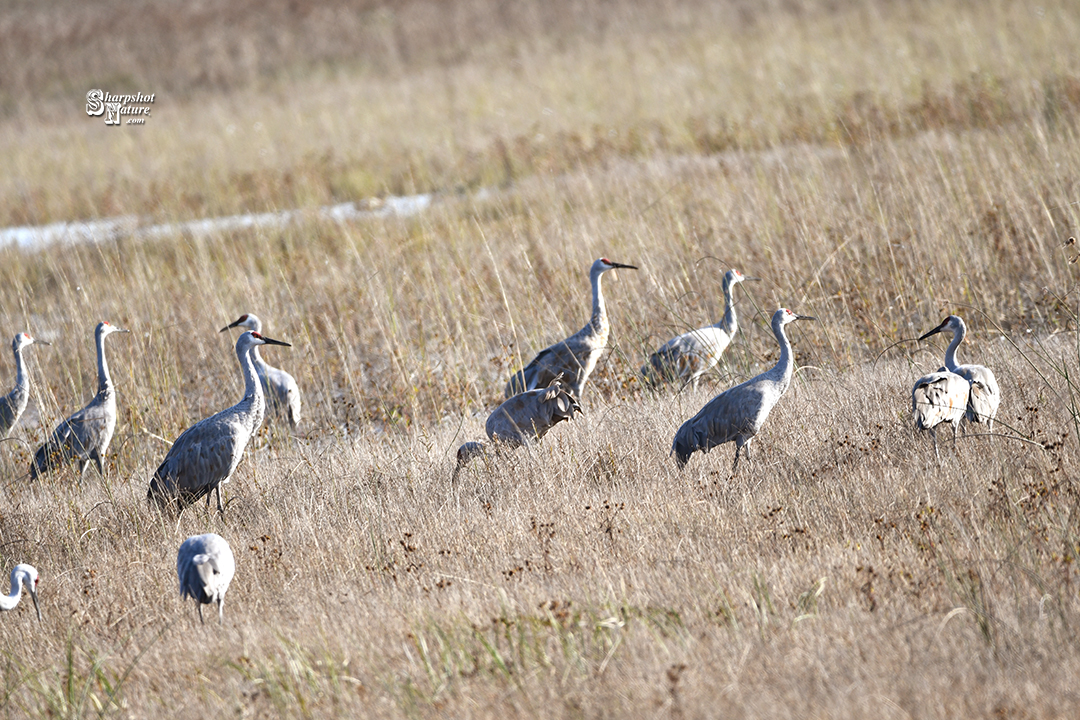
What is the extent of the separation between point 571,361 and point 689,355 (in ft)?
2.89

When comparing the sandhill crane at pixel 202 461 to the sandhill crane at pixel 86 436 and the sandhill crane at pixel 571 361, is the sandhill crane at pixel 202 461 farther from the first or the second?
the sandhill crane at pixel 571 361

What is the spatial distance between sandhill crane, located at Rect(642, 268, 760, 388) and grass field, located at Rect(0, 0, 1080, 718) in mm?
165

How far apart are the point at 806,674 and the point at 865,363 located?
3933mm

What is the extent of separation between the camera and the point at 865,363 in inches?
276

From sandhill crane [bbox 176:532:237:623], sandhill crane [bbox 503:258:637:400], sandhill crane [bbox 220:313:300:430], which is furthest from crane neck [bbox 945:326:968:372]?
sandhill crane [bbox 220:313:300:430]

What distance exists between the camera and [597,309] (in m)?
7.67

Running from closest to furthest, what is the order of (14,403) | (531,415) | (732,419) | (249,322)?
1. (732,419)
2. (531,415)
3. (14,403)
4. (249,322)

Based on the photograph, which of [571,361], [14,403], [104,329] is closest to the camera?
[571,361]

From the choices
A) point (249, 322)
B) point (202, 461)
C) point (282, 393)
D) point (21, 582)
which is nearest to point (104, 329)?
point (249, 322)

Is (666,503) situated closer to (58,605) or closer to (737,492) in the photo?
(737,492)

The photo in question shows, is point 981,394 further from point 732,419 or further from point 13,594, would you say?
point 13,594

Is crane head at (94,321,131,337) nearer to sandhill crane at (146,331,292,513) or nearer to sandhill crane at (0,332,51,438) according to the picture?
sandhill crane at (0,332,51,438)

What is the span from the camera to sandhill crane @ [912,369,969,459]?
4961 mm

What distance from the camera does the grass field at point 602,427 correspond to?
12.2 feet
